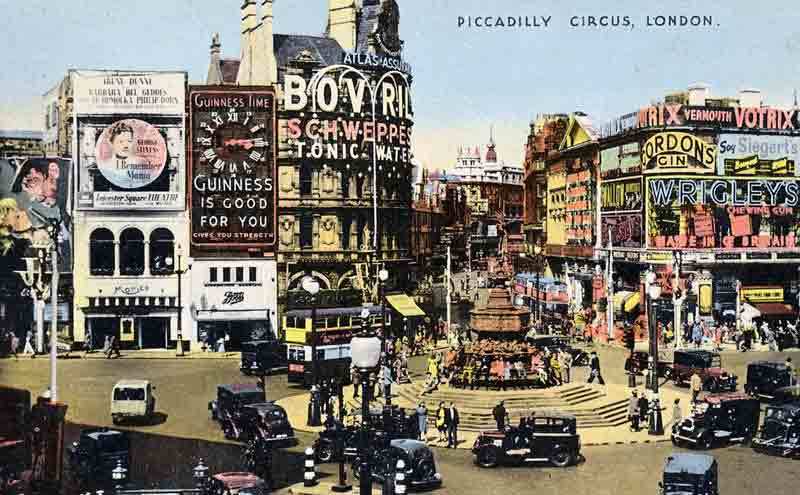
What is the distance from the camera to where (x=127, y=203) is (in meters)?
27.9

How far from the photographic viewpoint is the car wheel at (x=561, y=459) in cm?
1728

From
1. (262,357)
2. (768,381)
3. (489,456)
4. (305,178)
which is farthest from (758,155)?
(489,456)

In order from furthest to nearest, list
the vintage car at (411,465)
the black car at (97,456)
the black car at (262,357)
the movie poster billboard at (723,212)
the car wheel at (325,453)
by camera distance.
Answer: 1. the movie poster billboard at (723,212)
2. the black car at (262,357)
3. the car wheel at (325,453)
4. the black car at (97,456)
5. the vintage car at (411,465)

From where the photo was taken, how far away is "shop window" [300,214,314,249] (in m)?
28.8

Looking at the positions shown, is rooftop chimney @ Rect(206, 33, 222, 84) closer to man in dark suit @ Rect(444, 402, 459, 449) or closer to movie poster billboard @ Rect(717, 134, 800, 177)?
man in dark suit @ Rect(444, 402, 459, 449)

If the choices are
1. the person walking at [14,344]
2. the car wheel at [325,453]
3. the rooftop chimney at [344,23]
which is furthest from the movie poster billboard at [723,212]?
the person walking at [14,344]

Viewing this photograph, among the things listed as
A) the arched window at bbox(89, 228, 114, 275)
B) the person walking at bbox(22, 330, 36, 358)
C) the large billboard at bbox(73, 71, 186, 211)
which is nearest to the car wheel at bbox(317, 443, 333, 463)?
the person walking at bbox(22, 330, 36, 358)

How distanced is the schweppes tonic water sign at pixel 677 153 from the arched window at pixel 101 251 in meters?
16.7

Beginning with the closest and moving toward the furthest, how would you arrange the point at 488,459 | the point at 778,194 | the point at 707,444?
the point at 488,459, the point at 707,444, the point at 778,194

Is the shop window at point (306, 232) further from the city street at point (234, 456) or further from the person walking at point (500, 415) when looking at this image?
the person walking at point (500, 415)

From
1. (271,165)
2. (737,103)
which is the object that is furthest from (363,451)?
(737,103)

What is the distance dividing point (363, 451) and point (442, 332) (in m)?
18.9

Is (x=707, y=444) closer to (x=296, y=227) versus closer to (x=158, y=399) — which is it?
(x=158, y=399)

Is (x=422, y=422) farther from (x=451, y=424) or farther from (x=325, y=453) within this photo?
(x=325, y=453)
